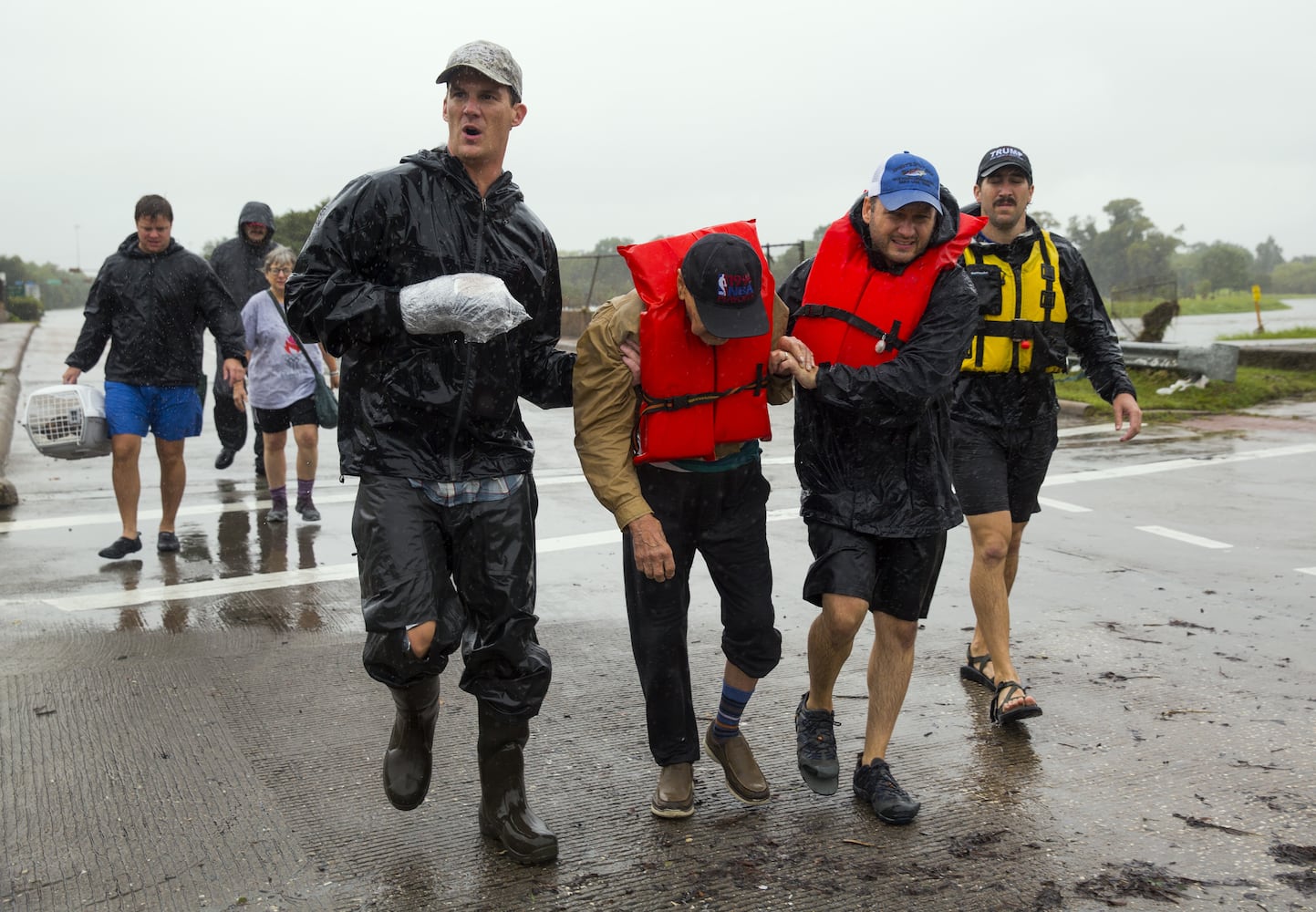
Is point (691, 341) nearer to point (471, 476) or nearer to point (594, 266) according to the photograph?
point (471, 476)

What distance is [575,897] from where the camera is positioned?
325cm

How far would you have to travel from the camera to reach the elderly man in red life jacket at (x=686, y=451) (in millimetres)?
3550

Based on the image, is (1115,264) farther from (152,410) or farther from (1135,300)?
(152,410)

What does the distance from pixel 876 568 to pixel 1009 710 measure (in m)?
0.92

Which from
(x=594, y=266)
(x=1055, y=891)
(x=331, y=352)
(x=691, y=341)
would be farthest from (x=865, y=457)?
(x=594, y=266)

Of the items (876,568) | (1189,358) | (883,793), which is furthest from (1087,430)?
(883,793)

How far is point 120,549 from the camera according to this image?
23.7 ft

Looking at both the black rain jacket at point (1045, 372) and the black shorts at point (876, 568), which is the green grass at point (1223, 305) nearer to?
the black rain jacket at point (1045, 372)

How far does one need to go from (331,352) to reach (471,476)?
0.53 metres

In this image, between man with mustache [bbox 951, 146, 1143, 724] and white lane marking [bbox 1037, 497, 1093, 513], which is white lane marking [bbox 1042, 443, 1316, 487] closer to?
white lane marking [bbox 1037, 497, 1093, 513]

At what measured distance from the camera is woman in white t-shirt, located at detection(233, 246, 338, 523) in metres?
8.38

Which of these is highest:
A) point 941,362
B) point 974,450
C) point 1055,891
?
point 941,362

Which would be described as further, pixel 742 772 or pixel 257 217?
pixel 257 217

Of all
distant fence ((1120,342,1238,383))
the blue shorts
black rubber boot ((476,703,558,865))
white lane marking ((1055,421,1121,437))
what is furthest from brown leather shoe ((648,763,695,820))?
distant fence ((1120,342,1238,383))
